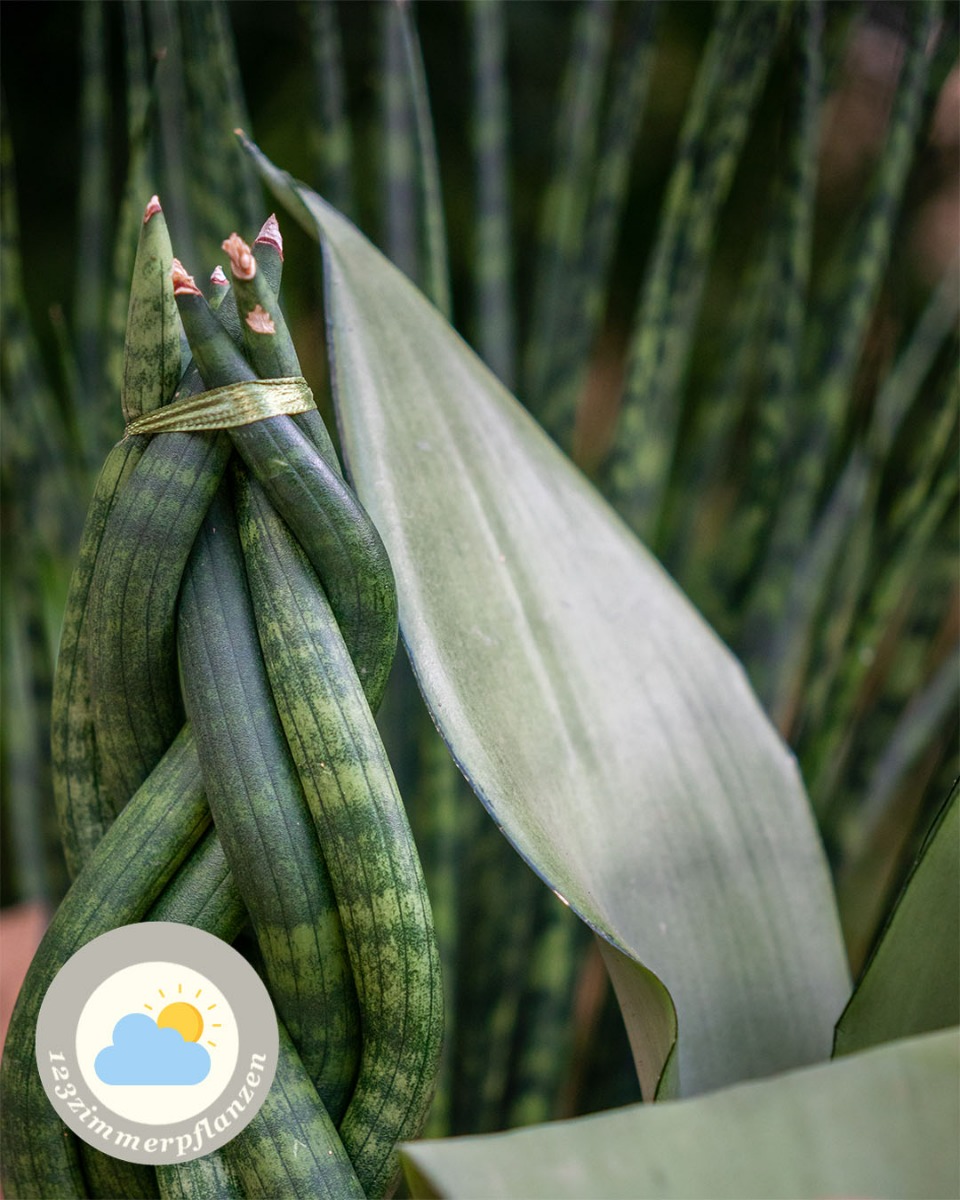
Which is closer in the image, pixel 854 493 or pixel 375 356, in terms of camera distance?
pixel 375 356

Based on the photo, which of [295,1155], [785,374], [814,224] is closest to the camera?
[295,1155]

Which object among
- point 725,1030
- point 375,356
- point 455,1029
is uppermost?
point 375,356

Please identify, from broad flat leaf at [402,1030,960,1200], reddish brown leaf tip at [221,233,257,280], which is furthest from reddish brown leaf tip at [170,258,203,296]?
broad flat leaf at [402,1030,960,1200]

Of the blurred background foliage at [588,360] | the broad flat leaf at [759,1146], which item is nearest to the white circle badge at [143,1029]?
the broad flat leaf at [759,1146]

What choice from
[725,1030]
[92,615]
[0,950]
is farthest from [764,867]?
[0,950]

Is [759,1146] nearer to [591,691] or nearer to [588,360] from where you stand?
[591,691]

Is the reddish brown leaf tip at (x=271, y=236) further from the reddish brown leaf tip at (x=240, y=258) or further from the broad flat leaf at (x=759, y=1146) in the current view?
the broad flat leaf at (x=759, y=1146)

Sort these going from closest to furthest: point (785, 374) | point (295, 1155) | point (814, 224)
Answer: point (295, 1155), point (785, 374), point (814, 224)

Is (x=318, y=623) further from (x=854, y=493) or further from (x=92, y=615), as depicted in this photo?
(x=854, y=493)
